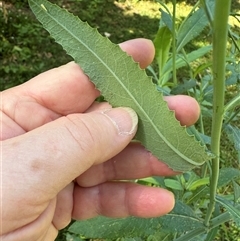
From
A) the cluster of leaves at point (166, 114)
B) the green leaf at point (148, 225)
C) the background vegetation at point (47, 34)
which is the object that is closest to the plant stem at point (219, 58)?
the cluster of leaves at point (166, 114)

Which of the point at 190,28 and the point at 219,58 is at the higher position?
the point at 219,58

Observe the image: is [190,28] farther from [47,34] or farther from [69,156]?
[47,34]

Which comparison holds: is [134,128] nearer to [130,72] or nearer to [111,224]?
[130,72]

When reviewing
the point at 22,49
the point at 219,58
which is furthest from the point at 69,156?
the point at 22,49

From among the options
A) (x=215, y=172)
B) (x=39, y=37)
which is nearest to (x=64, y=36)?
(x=215, y=172)

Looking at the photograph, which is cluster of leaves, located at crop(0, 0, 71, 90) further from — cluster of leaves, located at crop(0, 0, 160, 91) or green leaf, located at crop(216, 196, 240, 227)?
green leaf, located at crop(216, 196, 240, 227)

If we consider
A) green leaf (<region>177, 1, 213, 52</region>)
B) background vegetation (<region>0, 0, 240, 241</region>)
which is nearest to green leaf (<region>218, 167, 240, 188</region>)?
green leaf (<region>177, 1, 213, 52</region>)

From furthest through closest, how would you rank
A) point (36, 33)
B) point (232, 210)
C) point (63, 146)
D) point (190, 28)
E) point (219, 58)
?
1. point (36, 33)
2. point (190, 28)
3. point (232, 210)
4. point (63, 146)
5. point (219, 58)
